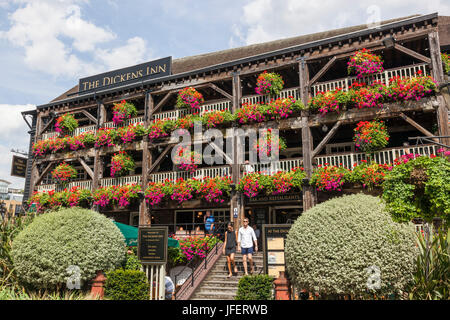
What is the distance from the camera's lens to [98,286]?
9000 mm

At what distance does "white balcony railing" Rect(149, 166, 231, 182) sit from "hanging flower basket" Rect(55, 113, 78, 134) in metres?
6.56

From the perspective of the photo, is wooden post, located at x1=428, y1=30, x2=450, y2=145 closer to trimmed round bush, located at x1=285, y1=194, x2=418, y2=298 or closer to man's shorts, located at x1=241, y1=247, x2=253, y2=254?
trimmed round bush, located at x1=285, y1=194, x2=418, y2=298

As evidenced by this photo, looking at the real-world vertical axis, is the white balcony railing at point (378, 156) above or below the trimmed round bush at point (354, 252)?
above

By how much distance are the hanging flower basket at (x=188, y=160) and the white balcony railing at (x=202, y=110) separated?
2036 mm

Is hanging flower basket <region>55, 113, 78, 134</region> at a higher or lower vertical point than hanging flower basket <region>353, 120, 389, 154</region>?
higher

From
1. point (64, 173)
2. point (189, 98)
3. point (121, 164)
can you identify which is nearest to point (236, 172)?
point (189, 98)

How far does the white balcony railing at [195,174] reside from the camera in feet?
55.8

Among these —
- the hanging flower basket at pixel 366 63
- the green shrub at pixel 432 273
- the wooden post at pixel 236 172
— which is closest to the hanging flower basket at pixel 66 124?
the wooden post at pixel 236 172

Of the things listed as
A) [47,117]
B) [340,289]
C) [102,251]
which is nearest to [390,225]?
[340,289]

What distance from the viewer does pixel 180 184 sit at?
1733cm

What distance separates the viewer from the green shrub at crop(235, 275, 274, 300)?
8227 mm

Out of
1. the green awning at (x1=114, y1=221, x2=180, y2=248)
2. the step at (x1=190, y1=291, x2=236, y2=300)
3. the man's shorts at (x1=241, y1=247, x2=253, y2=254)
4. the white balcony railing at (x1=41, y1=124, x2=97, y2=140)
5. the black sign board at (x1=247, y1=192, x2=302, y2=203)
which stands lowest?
the step at (x1=190, y1=291, x2=236, y2=300)

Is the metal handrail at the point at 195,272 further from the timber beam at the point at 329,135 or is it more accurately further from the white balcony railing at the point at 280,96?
the white balcony railing at the point at 280,96

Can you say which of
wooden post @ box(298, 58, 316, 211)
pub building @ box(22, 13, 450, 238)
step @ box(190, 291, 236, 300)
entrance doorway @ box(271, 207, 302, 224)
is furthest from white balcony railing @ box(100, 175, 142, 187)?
step @ box(190, 291, 236, 300)
